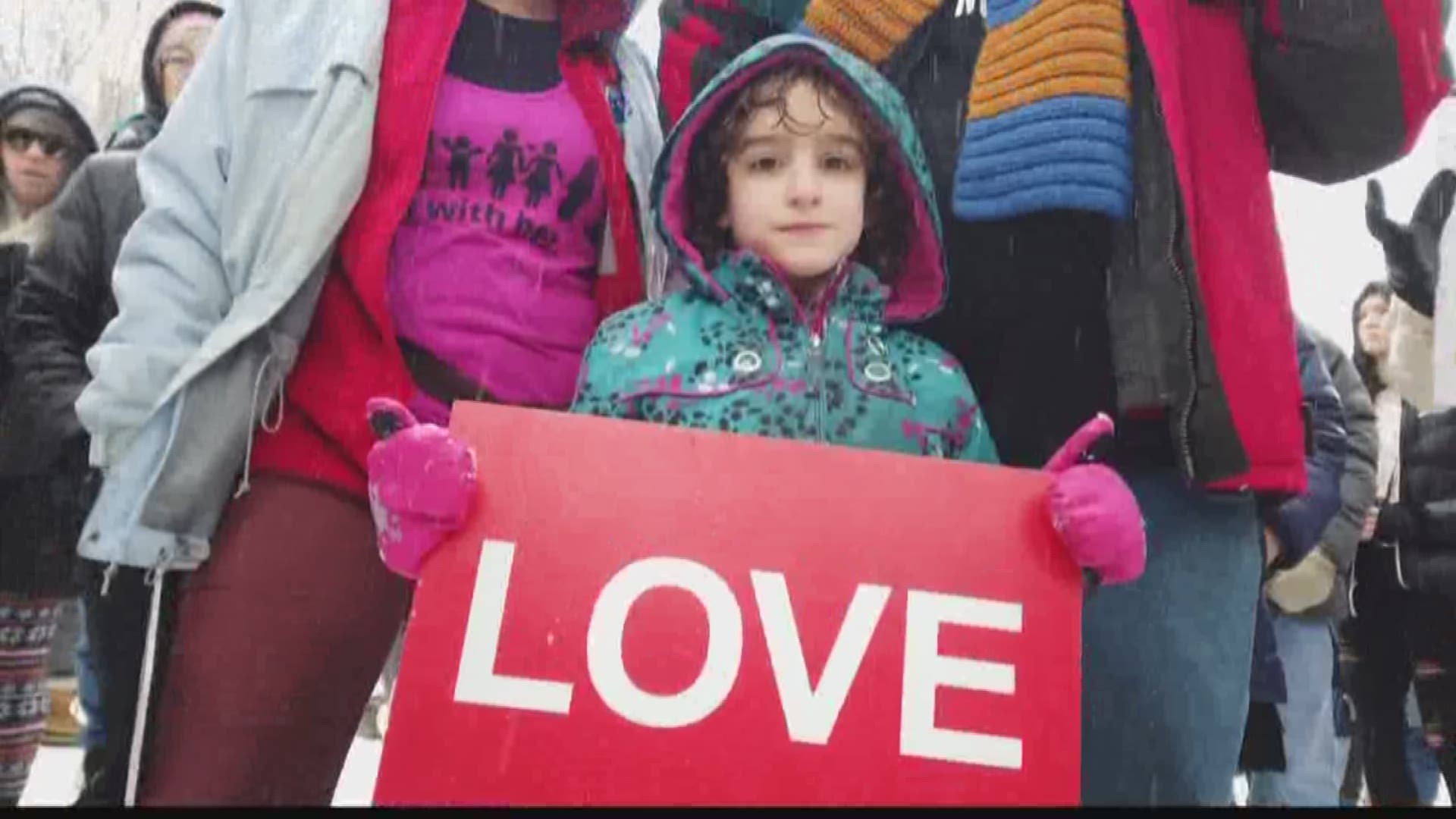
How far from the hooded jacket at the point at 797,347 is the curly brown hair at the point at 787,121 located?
16 millimetres

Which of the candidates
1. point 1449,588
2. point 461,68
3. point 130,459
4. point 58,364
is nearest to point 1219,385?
point 461,68

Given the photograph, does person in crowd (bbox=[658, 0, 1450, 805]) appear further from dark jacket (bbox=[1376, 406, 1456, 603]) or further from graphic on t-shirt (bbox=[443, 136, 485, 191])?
dark jacket (bbox=[1376, 406, 1456, 603])

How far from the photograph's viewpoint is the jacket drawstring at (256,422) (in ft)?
4.98

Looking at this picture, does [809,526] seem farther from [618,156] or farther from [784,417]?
[618,156]

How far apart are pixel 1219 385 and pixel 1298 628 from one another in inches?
99.3

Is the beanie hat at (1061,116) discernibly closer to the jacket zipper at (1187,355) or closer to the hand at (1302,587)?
the jacket zipper at (1187,355)

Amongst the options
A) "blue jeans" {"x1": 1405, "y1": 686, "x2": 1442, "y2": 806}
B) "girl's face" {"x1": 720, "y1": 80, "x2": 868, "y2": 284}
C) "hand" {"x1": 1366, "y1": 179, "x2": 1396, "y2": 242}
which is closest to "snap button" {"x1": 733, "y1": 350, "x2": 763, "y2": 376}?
"girl's face" {"x1": 720, "y1": 80, "x2": 868, "y2": 284}

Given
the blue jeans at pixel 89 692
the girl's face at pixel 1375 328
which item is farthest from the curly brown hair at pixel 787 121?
the girl's face at pixel 1375 328

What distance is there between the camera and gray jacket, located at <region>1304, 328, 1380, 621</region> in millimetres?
3641

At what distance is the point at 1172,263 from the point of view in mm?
1338

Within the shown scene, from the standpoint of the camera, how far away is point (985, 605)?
1.27 meters

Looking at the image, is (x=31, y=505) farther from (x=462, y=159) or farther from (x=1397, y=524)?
(x=1397, y=524)

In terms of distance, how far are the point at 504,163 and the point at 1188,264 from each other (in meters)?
0.79

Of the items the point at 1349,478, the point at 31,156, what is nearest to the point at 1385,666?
the point at 1349,478
